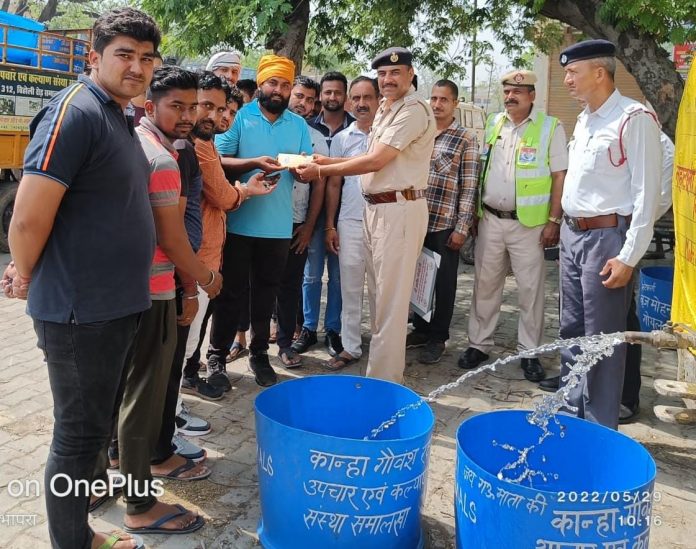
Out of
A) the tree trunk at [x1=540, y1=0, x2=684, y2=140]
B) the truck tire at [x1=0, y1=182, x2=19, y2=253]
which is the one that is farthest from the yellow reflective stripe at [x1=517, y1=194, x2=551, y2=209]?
the truck tire at [x1=0, y1=182, x2=19, y2=253]

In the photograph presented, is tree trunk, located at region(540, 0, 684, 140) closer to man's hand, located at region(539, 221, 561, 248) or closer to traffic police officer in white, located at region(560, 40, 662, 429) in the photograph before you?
man's hand, located at region(539, 221, 561, 248)

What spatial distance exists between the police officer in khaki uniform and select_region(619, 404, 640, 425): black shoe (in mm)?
1372

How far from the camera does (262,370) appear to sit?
4.39 m

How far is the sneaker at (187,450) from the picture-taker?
10.8 ft

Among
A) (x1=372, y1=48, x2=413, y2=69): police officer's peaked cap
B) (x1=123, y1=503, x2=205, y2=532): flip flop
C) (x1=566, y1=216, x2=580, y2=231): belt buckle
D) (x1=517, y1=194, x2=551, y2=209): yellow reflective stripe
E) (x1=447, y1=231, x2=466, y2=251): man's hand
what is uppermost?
(x1=372, y1=48, x2=413, y2=69): police officer's peaked cap

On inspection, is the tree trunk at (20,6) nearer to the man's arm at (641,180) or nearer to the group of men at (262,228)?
the group of men at (262,228)

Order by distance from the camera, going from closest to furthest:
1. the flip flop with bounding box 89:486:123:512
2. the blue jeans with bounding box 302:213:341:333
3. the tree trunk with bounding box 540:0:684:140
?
the flip flop with bounding box 89:486:123:512, the blue jeans with bounding box 302:213:341:333, the tree trunk with bounding box 540:0:684:140

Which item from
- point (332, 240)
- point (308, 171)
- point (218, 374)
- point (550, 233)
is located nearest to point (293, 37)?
point (332, 240)

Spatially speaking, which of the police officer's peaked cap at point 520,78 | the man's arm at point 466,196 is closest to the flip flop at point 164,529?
the man's arm at point 466,196

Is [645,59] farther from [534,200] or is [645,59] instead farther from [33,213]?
[33,213]

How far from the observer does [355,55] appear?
31.1ft

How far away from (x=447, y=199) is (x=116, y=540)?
134 inches

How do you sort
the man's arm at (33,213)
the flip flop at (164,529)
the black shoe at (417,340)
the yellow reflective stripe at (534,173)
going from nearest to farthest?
the man's arm at (33,213) → the flip flop at (164,529) → the yellow reflective stripe at (534,173) → the black shoe at (417,340)

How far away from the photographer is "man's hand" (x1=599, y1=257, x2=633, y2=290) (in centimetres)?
338
